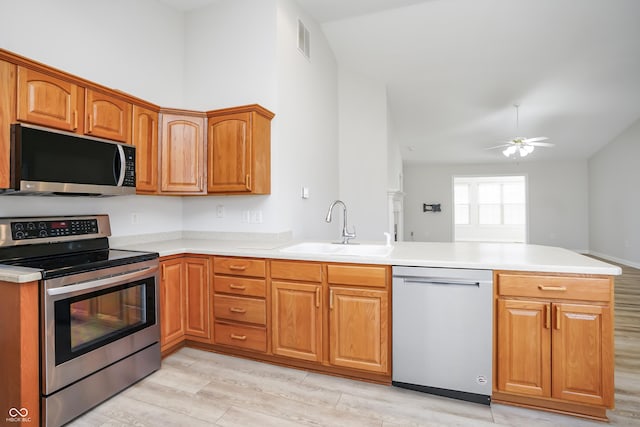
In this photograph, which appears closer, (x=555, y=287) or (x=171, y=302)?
(x=555, y=287)

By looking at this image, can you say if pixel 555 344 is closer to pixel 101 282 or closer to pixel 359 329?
pixel 359 329

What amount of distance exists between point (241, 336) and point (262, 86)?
86.0 inches

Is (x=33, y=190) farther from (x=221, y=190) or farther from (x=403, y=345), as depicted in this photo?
(x=403, y=345)

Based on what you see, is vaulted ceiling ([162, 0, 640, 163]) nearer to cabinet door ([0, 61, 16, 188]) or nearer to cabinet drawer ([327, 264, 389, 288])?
Result: cabinet door ([0, 61, 16, 188])

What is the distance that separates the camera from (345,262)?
2.24 meters

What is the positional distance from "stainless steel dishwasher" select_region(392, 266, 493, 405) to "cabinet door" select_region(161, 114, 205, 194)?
6.21ft

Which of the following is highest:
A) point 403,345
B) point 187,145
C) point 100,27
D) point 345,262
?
point 100,27

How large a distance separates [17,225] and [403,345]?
8.14 feet

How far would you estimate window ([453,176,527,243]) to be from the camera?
11391 mm

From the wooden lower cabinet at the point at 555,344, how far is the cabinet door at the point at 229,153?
203 centimetres

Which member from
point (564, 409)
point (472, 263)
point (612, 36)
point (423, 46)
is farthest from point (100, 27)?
point (612, 36)

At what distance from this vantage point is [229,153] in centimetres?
282

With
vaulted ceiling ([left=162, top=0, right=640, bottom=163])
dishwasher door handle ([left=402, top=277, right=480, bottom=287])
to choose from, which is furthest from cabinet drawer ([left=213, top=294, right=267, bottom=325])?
vaulted ceiling ([left=162, top=0, right=640, bottom=163])

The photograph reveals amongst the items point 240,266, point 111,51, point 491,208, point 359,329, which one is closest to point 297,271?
point 240,266
